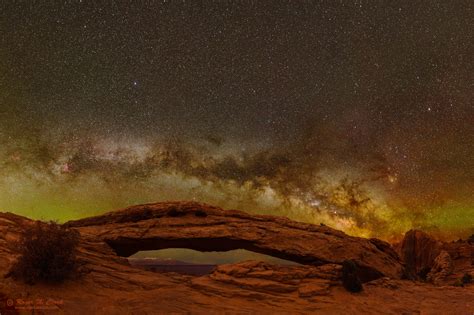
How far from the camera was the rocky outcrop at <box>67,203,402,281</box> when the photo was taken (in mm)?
23297

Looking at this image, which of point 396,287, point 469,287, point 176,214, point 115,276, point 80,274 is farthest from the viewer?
point 176,214

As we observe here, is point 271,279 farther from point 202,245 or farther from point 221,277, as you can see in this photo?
point 202,245

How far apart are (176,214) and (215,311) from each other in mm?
13387

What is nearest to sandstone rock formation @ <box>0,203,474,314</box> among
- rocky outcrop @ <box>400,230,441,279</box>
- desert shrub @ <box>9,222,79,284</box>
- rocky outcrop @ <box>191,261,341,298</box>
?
rocky outcrop @ <box>191,261,341,298</box>

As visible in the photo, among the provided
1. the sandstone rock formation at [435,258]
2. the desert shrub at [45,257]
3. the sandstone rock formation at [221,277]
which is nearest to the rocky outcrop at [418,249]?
the sandstone rock formation at [435,258]

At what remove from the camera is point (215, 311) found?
13.4 metres

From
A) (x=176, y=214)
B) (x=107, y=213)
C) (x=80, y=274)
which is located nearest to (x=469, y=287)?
(x=176, y=214)

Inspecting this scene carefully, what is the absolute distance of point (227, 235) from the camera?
2372 cm

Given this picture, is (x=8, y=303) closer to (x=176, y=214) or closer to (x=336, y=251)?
(x=176, y=214)

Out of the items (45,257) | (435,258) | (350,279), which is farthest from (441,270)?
(45,257)

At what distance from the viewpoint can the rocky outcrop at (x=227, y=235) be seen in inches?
917

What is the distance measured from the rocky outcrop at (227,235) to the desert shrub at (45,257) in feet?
24.7

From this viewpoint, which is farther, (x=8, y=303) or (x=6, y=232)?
(x=6, y=232)

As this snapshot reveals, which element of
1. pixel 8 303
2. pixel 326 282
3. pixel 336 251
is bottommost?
pixel 8 303
